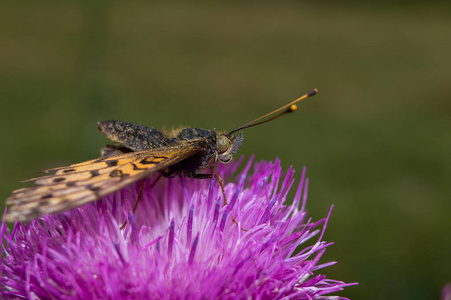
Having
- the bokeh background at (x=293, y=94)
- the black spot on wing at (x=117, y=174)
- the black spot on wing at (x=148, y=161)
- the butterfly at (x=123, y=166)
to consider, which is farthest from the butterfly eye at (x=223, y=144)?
the bokeh background at (x=293, y=94)

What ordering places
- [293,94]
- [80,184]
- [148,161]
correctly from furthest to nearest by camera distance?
[293,94] < [148,161] < [80,184]

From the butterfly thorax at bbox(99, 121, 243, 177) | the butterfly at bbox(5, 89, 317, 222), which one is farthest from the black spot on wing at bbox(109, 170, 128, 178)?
the butterfly thorax at bbox(99, 121, 243, 177)

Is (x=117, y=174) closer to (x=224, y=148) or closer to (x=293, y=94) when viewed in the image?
(x=224, y=148)

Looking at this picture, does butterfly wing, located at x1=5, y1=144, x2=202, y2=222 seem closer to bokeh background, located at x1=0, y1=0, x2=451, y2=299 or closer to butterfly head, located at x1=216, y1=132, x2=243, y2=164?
butterfly head, located at x1=216, y1=132, x2=243, y2=164

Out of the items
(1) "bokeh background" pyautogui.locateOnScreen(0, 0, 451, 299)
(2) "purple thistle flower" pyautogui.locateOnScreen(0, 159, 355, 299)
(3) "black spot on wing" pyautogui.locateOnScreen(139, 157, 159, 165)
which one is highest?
(1) "bokeh background" pyautogui.locateOnScreen(0, 0, 451, 299)

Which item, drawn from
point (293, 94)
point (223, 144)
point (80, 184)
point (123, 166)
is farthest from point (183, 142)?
point (293, 94)

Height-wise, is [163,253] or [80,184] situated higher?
[80,184]

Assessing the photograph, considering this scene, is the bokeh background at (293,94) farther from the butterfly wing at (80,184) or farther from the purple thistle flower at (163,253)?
the butterfly wing at (80,184)
